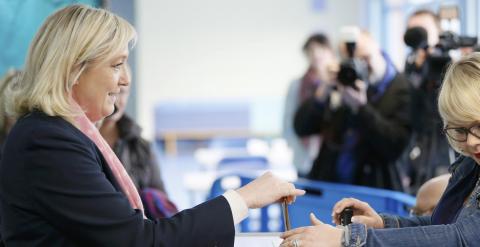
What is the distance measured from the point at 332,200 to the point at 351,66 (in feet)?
2.90

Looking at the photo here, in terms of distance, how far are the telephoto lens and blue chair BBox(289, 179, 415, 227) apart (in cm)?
103

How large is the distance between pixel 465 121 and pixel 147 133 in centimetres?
883

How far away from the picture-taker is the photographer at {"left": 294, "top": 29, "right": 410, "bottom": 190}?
3619 millimetres

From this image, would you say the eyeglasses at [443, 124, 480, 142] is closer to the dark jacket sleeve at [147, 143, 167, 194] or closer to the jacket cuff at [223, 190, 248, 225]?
the jacket cuff at [223, 190, 248, 225]

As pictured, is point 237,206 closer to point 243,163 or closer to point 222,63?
point 243,163

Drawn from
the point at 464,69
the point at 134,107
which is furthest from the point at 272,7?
the point at 464,69

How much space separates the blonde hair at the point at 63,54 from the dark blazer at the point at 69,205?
0.04 meters

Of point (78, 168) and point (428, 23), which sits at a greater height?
point (428, 23)

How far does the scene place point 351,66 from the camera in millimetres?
3885

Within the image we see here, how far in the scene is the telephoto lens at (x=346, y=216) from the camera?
1848 millimetres

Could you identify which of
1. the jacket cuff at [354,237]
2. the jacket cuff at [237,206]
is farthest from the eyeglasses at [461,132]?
the jacket cuff at [237,206]

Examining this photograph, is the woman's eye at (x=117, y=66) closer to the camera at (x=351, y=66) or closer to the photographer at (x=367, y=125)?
the photographer at (x=367, y=125)

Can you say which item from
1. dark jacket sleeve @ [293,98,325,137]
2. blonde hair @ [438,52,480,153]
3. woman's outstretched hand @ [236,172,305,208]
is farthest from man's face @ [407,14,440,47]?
woman's outstretched hand @ [236,172,305,208]

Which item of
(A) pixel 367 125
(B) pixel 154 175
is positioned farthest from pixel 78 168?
(A) pixel 367 125
